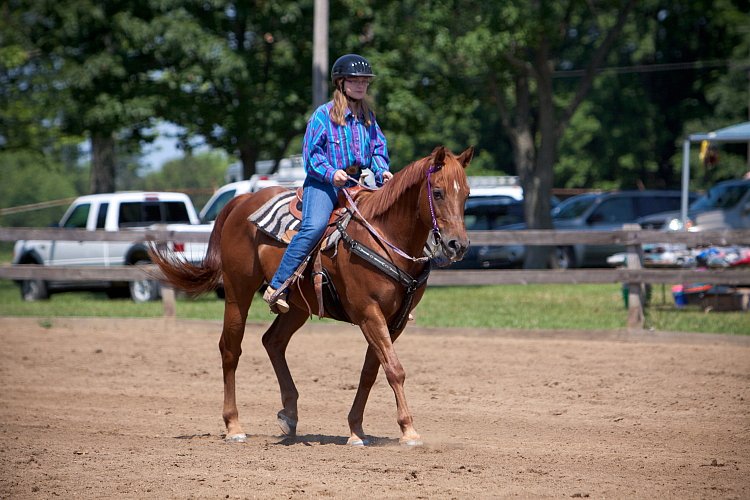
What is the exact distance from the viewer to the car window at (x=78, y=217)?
19.9 m

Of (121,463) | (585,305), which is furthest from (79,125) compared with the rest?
(121,463)

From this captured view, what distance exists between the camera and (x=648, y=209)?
24.8 m

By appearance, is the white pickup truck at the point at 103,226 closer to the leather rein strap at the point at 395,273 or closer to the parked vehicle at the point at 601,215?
the parked vehicle at the point at 601,215

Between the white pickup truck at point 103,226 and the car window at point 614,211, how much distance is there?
10007 millimetres

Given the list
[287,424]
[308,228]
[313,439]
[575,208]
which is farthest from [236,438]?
[575,208]

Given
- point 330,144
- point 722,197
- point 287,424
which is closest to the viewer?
point 330,144

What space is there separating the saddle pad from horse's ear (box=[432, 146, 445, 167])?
139 centimetres

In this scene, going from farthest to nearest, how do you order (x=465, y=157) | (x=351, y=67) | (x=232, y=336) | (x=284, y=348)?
(x=284, y=348) → (x=232, y=336) → (x=351, y=67) → (x=465, y=157)

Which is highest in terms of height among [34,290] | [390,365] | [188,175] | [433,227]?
[433,227]

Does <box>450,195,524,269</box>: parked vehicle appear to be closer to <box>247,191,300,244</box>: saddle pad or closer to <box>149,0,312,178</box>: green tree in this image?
<box>149,0,312,178</box>: green tree

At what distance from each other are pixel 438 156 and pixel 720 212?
16.6 metres

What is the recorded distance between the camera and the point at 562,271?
1402 centimetres

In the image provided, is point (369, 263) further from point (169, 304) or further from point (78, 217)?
point (78, 217)

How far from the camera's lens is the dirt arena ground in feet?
18.9
